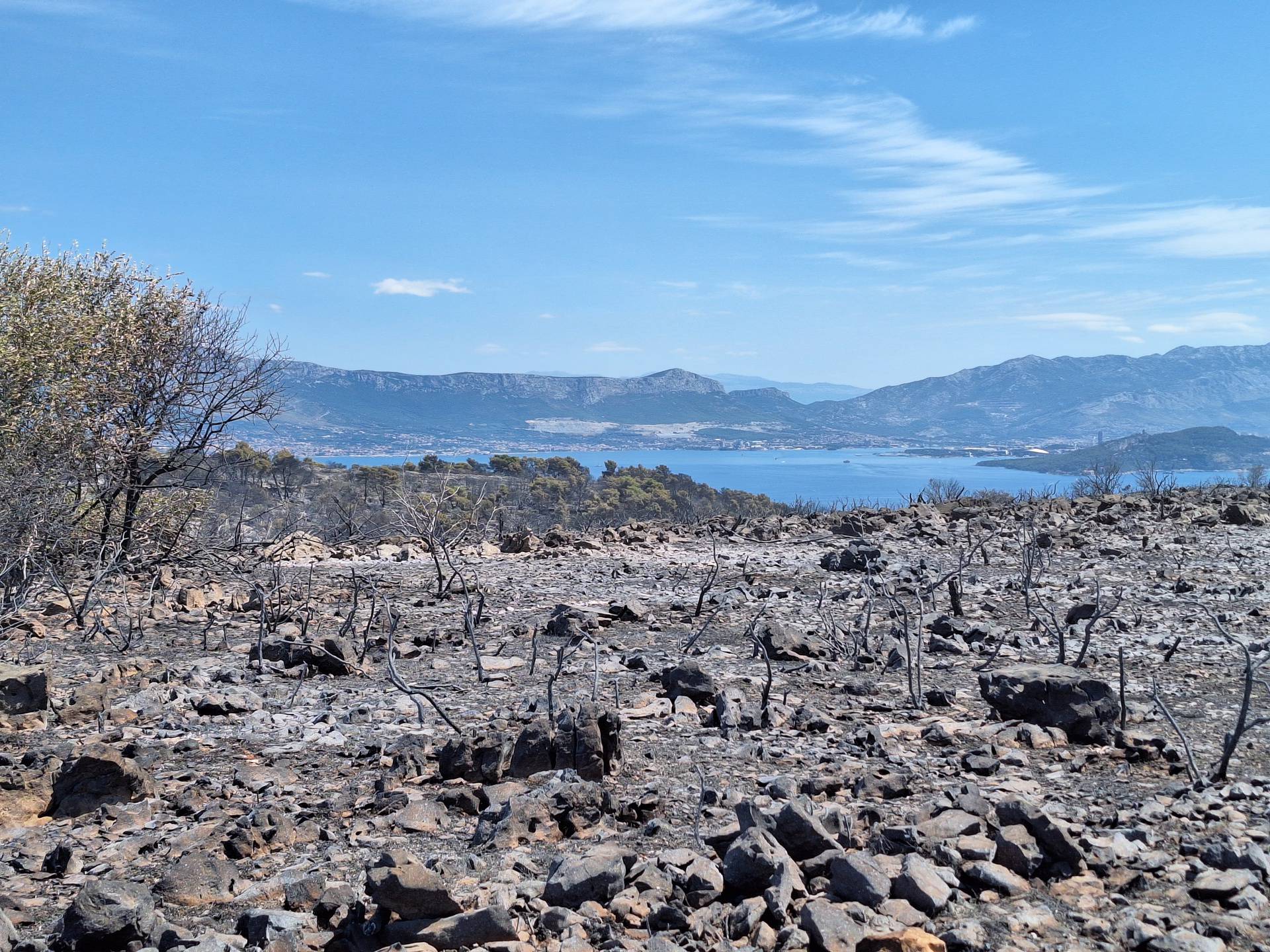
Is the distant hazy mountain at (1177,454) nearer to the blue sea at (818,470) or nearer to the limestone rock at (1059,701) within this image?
the blue sea at (818,470)

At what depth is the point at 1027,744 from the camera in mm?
5727

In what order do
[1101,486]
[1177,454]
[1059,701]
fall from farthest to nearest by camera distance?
[1177,454] < [1101,486] < [1059,701]

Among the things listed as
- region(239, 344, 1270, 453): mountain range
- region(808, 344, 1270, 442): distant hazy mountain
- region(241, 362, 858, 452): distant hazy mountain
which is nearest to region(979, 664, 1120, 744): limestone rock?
region(241, 362, 858, 452): distant hazy mountain

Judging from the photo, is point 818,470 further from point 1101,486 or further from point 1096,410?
point 1096,410

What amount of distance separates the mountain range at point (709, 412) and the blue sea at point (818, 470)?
4.83 m

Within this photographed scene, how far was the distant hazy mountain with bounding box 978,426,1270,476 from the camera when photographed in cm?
7338

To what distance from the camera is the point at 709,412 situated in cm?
16425

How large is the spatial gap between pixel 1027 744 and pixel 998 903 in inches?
92.4

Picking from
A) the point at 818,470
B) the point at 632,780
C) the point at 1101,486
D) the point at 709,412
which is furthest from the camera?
the point at 709,412

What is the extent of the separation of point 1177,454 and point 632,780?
3335 inches

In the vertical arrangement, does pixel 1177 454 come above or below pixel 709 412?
below

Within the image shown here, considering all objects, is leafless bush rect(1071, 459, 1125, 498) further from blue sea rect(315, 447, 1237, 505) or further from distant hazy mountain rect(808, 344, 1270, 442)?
distant hazy mountain rect(808, 344, 1270, 442)

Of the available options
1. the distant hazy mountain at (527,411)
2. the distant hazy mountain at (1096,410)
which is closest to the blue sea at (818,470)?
the distant hazy mountain at (527,411)

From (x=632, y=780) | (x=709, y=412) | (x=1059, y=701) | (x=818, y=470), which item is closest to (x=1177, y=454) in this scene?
(x=818, y=470)
